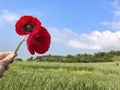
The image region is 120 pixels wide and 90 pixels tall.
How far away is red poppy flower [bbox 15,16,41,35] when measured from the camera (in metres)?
2.65

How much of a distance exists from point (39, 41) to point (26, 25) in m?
0.16

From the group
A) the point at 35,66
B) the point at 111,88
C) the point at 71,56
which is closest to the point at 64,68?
the point at 35,66

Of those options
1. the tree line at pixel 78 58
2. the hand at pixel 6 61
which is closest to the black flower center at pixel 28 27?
the hand at pixel 6 61

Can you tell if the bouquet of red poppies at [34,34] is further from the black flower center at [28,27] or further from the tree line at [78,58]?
the tree line at [78,58]

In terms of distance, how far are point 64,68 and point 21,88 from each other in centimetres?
2304

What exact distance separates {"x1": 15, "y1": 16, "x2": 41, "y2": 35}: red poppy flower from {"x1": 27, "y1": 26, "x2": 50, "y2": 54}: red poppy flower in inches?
2.0

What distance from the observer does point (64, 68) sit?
96.8 feet

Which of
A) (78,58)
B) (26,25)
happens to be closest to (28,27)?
(26,25)

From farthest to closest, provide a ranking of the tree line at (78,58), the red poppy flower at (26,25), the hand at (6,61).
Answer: the tree line at (78,58), the red poppy flower at (26,25), the hand at (6,61)

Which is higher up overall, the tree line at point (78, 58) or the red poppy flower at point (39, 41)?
the tree line at point (78, 58)

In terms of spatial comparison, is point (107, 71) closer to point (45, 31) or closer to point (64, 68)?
point (64, 68)

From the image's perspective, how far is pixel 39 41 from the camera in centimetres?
266

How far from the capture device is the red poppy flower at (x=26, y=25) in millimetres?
2652

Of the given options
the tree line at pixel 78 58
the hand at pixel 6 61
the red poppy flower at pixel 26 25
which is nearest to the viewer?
the hand at pixel 6 61
